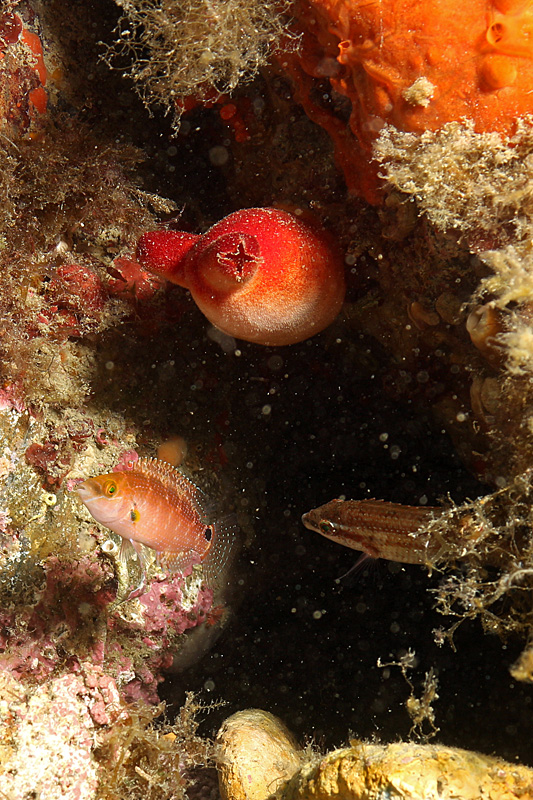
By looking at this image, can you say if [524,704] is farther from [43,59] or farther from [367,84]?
[43,59]

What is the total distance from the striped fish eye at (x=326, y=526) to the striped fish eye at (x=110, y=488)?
1.68 m

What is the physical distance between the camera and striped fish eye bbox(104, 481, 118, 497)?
2891 mm

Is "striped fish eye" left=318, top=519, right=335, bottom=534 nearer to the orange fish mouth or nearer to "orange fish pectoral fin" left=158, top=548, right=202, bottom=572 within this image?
"orange fish pectoral fin" left=158, top=548, right=202, bottom=572

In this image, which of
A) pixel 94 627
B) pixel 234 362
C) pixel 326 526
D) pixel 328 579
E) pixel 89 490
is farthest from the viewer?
pixel 328 579

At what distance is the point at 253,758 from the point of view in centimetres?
332

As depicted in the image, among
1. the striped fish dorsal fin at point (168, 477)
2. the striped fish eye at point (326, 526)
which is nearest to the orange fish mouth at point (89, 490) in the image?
the striped fish dorsal fin at point (168, 477)

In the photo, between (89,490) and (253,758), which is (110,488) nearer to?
(89,490)

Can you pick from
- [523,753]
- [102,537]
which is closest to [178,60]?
[102,537]

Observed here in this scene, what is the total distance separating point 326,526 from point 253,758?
1641 mm

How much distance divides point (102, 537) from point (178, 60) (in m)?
3.24

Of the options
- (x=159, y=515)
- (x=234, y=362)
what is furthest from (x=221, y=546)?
(x=234, y=362)

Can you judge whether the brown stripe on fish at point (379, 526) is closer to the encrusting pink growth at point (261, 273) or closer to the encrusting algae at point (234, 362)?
the encrusting algae at point (234, 362)

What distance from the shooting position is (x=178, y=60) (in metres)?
2.94

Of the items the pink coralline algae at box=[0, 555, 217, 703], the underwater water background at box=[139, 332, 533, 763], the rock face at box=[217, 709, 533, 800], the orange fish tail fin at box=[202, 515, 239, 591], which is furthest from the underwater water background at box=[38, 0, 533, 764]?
the rock face at box=[217, 709, 533, 800]
